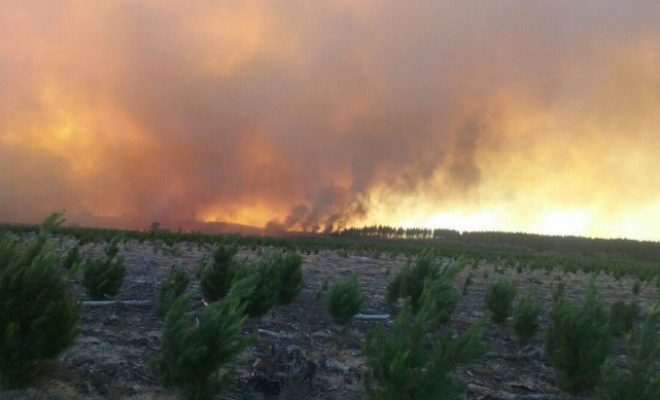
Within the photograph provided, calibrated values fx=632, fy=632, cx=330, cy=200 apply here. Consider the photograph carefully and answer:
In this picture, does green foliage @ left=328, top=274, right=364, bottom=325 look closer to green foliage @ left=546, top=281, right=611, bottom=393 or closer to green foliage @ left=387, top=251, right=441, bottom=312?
green foliage @ left=387, top=251, right=441, bottom=312

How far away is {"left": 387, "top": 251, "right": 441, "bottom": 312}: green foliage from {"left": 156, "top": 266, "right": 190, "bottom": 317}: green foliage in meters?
4.78

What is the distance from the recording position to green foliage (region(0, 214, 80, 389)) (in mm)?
6230

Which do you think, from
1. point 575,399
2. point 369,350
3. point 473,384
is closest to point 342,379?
point 473,384

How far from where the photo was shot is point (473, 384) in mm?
8648

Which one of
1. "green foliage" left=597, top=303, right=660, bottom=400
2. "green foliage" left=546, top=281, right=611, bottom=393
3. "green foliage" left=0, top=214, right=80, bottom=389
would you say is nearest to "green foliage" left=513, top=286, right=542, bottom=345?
"green foliage" left=546, top=281, right=611, bottom=393

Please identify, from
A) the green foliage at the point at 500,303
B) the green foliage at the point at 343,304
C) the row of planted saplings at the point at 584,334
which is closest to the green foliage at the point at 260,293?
the green foliage at the point at 343,304

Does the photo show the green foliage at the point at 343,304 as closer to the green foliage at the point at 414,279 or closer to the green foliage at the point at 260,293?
the green foliage at the point at 260,293

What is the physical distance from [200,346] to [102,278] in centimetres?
704

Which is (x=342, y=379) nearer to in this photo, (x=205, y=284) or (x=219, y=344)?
(x=219, y=344)

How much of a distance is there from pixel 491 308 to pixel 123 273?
25.3 ft

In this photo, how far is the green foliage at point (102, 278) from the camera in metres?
12.2

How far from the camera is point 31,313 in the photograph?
634 cm

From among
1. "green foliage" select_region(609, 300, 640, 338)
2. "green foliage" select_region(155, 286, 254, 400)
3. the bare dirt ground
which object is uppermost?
"green foliage" select_region(609, 300, 640, 338)

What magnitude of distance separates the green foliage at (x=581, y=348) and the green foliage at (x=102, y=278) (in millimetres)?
8259
